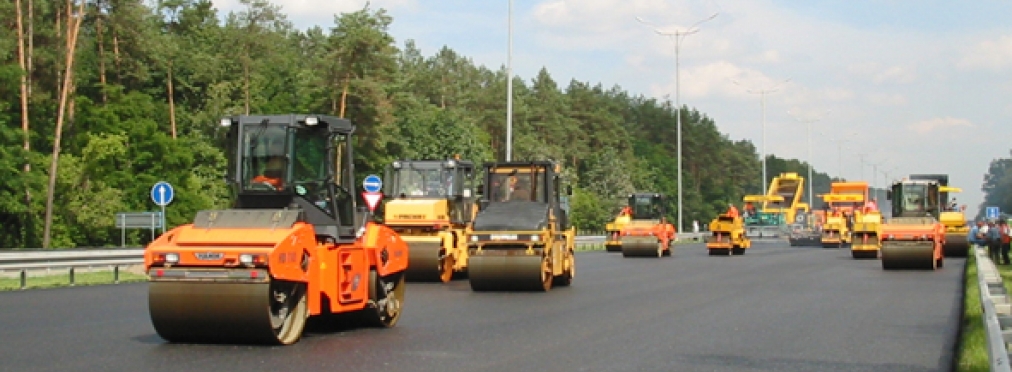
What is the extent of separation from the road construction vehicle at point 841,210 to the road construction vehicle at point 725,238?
11255 mm

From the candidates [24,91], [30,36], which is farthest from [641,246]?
[24,91]

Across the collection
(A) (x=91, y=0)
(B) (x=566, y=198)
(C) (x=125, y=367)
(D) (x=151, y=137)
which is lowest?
(C) (x=125, y=367)

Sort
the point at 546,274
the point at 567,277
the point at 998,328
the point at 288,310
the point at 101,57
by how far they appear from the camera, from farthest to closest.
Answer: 1. the point at 101,57
2. the point at 567,277
3. the point at 546,274
4. the point at 288,310
5. the point at 998,328

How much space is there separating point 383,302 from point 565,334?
2.15m

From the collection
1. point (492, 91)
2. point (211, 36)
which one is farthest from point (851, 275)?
point (492, 91)

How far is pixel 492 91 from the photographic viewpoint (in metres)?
99.0

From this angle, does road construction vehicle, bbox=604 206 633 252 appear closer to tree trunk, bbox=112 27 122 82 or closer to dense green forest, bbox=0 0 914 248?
dense green forest, bbox=0 0 914 248

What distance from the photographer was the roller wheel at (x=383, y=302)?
13.9 meters

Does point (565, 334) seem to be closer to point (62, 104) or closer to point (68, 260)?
point (68, 260)

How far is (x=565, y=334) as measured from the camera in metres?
13.7

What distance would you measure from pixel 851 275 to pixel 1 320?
19.4 meters

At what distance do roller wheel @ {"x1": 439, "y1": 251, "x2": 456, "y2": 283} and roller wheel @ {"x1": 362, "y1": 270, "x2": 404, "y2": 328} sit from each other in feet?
33.0

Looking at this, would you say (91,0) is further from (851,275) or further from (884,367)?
(884,367)

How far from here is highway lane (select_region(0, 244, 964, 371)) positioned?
35.8 feet
